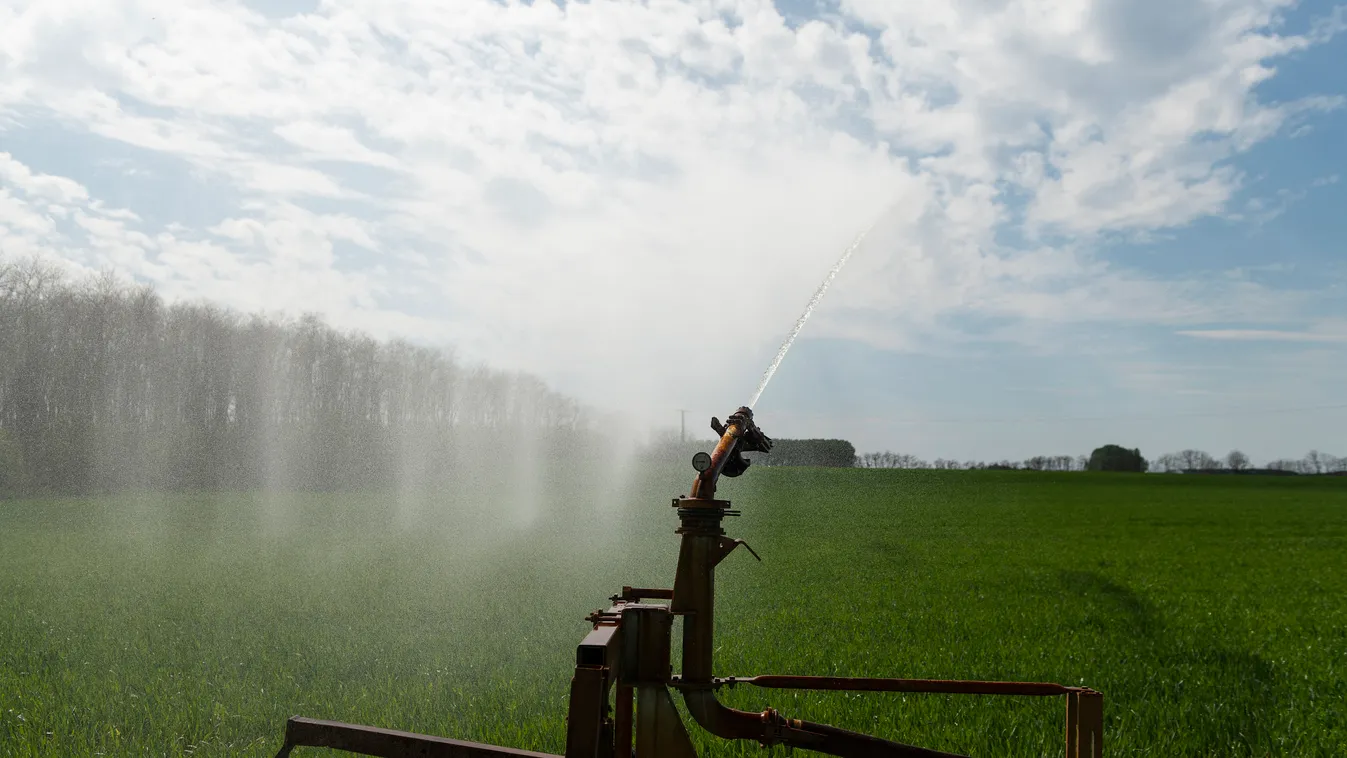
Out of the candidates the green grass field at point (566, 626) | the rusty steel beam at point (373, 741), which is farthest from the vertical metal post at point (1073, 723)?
the green grass field at point (566, 626)

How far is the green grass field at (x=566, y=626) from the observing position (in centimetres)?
711

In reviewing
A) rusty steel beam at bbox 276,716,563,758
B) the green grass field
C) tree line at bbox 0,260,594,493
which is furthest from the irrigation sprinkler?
tree line at bbox 0,260,594,493

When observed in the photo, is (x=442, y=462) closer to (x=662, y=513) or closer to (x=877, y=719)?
(x=662, y=513)

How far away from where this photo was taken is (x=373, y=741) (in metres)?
3.89

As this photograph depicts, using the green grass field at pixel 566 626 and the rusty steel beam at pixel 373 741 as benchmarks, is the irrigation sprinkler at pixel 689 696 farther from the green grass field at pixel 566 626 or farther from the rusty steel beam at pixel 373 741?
the green grass field at pixel 566 626

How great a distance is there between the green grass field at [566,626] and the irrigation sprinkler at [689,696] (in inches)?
97.2

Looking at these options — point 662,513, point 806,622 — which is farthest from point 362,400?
point 806,622

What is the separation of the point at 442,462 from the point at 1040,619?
3581 cm

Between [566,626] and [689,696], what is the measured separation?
7610mm

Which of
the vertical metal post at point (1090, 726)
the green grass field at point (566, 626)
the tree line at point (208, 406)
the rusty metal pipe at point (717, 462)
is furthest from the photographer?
the tree line at point (208, 406)

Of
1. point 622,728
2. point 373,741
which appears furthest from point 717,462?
point 373,741

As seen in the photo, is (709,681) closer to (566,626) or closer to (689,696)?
(689,696)

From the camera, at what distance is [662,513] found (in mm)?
29734

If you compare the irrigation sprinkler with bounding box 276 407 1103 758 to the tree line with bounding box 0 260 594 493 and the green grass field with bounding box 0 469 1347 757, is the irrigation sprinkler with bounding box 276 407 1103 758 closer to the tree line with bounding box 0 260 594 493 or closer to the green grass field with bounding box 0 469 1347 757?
the green grass field with bounding box 0 469 1347 757
